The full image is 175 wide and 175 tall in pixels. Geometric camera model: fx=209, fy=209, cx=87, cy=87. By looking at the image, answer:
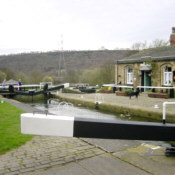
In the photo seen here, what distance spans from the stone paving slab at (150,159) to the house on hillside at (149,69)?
1231 centimetres

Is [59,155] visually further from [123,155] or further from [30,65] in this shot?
[30,65]

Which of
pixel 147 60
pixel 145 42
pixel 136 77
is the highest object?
pixel 145 42

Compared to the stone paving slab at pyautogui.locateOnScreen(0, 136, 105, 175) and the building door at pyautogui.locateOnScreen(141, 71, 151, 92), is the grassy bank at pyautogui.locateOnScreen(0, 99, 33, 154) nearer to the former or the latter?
the stone paving slab at pyautogui.locateOnScreen(0, 136, 105, 175)

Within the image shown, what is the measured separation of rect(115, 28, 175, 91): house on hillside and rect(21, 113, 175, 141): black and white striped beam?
12.8 m

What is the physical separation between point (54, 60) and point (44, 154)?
226 feet

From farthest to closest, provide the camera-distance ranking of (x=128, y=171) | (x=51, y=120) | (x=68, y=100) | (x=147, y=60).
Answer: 1. (x=147, y=60)
2. (x=68, y=100)
3. (x=51, y=120)
4. (x=128, y=171)

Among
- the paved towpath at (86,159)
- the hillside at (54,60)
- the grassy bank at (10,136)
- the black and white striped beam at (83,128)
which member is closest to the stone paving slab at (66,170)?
the paved towpath at (86,159)

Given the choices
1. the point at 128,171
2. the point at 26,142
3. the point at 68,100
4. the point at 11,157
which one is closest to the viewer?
the point at 128,171

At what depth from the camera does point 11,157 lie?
3.75 meters

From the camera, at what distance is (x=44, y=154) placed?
387 cm

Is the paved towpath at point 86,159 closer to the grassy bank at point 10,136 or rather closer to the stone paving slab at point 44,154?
the stone paving slab at point 44,154

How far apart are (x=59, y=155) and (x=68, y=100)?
11968mm

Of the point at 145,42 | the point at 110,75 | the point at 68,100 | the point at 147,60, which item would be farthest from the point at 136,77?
the point at 145,42

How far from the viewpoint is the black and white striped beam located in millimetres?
3451
